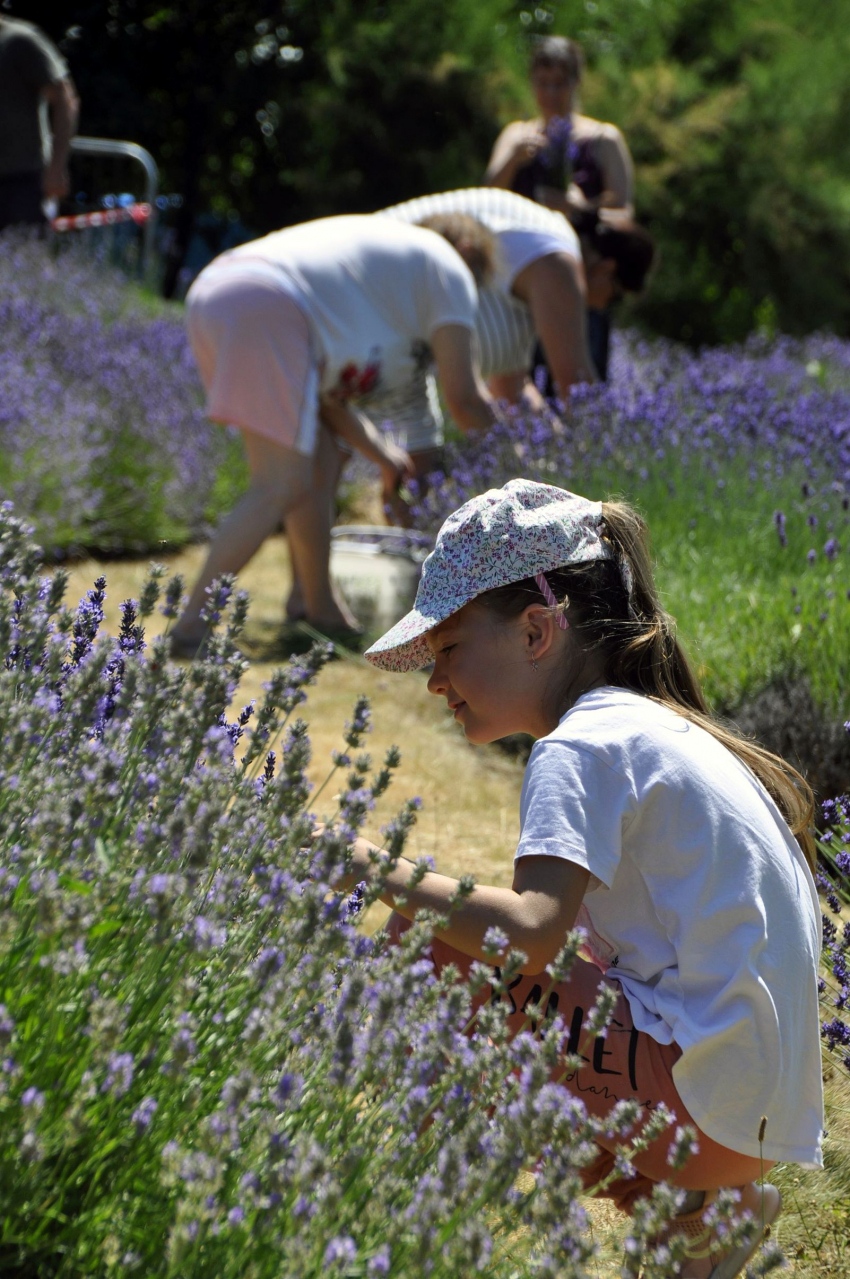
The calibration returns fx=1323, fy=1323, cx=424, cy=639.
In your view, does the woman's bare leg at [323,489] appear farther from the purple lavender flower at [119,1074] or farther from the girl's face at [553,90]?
the purple lavender flower at [119,1074]

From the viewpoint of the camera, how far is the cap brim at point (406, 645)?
1.79 metres

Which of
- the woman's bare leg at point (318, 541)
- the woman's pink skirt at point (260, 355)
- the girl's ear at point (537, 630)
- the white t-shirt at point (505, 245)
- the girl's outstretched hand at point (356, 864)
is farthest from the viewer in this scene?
the woman's bare leg at point (318, 541)

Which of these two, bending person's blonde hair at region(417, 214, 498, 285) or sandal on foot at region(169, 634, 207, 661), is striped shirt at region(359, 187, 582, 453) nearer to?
bending person's blonde hair at region(417, 214, 498, 285)

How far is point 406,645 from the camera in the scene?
74.1 inches

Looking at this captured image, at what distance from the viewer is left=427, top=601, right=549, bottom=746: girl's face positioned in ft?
5.91

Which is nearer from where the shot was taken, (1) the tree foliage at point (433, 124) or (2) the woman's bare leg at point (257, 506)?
(2) the woman's bare leg at point (257, 506)

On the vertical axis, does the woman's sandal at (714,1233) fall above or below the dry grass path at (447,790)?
above

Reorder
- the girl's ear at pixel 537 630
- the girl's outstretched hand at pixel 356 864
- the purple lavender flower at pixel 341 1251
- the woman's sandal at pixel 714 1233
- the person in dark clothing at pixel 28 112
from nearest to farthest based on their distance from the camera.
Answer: the purple lavender flower at pixel 341 1251
the girl's outstretched hand at pixel 356 864
the woman's sandal at pixel 714 1233
the girl's ear at pixel 537 630
the person in dark clothing at pixel 28 112

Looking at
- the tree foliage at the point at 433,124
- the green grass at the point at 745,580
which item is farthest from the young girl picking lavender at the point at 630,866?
the tree foliage at the point at 433,124

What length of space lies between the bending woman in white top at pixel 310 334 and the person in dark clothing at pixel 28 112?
3075mm

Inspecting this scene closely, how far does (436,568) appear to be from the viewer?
1.83 metres

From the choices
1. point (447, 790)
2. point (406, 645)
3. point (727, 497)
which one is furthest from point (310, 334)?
point (406, 645)

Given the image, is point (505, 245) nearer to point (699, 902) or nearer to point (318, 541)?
point (318, 541)

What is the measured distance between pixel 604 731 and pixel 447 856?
5.11 feet
